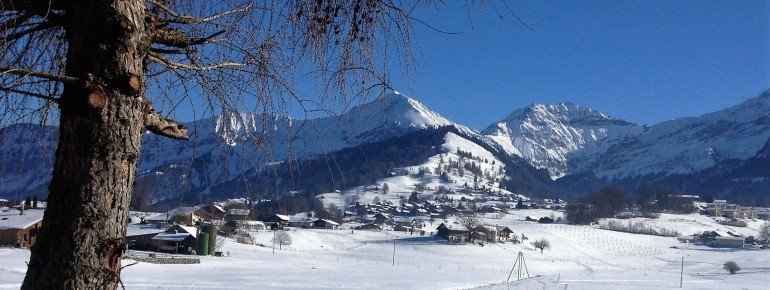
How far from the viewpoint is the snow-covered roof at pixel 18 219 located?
3628cm

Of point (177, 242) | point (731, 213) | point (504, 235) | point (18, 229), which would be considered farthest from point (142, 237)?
point (731, 213)

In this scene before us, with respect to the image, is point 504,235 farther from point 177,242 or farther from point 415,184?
point 415,184

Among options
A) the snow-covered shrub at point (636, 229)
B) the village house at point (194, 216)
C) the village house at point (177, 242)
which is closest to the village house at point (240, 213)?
the village house at point (177, 242)

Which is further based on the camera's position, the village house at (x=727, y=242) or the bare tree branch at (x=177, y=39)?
the village house at (x=727, y=242)

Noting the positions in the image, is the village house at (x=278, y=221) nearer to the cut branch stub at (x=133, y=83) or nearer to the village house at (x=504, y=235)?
the village house at (x=504, y=235)

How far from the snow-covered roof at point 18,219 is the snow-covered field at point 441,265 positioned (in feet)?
14.3

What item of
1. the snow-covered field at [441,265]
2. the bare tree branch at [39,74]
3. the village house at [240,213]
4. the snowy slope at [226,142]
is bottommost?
the snow-covered field at [441,265]

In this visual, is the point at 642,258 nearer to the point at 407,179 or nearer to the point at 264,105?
the point at 264,105

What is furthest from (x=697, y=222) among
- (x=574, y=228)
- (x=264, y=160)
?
(x=264, y=160)

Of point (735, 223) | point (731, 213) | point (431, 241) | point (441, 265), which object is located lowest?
point (441, 265)

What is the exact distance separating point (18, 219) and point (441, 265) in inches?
1055

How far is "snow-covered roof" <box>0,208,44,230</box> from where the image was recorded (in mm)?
36281

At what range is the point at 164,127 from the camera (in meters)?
1.96

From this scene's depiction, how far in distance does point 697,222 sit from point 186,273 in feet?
304
